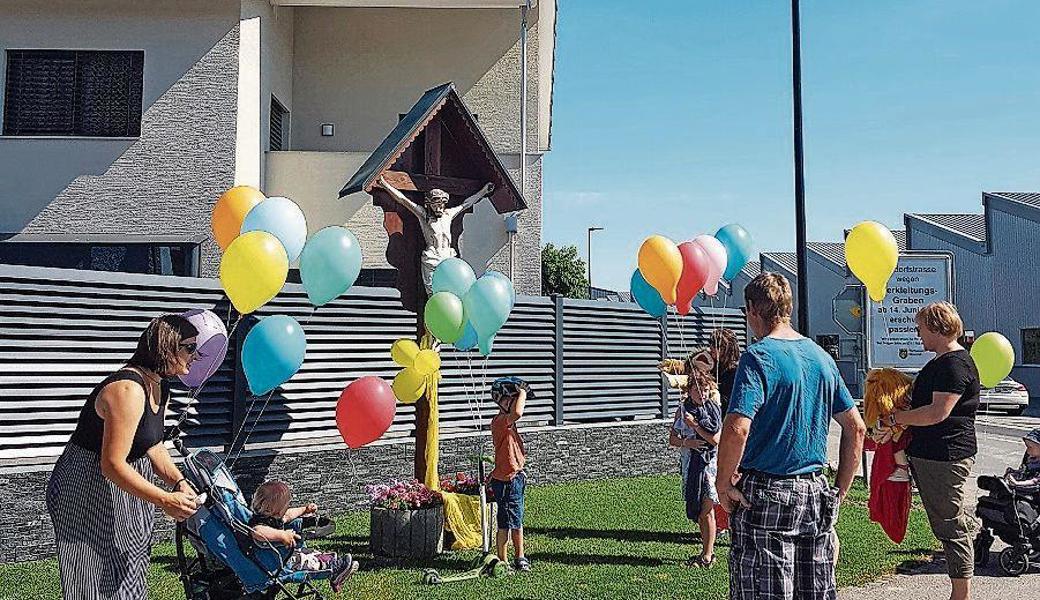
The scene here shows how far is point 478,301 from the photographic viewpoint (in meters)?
7.04

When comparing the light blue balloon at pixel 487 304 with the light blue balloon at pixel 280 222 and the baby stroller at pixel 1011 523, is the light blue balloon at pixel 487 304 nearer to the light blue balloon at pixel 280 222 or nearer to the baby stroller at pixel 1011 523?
the light blue balloon at pixel 280 222

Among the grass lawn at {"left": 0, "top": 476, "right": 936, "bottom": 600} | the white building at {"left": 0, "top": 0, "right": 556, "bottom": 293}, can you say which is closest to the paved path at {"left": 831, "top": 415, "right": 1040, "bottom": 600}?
the grass lawn at {"left": 0, "top": 476, "right": 936, "bottom": 600}

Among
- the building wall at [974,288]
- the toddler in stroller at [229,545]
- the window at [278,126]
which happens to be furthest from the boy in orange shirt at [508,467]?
the building wall at [974,288]

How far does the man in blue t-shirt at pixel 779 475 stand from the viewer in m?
3.80

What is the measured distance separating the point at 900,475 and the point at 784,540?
2921 millimetres

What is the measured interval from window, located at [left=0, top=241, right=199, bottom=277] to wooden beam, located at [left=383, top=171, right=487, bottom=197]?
5706 mm

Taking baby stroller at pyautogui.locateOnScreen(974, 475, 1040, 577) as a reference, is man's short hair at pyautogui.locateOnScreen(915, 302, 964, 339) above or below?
above

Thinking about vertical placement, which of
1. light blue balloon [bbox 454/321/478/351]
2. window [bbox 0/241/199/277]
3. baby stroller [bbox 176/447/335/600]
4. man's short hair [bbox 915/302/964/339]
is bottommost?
baby stroller [bbox 176/447/335/600]

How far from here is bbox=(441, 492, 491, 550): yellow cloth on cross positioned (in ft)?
24.0

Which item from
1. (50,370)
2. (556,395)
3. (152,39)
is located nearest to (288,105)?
(152,39)

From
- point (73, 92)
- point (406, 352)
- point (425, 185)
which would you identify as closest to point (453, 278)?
point (406, 352)

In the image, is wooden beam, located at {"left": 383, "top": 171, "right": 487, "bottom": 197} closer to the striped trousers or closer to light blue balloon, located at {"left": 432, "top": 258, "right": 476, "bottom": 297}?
light blue balloon, located at {"left": 432, "top": 258, "right": 476, "bottom": 297}

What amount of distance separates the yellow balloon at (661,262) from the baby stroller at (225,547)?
4497mm

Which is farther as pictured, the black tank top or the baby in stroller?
the baby in stroller
